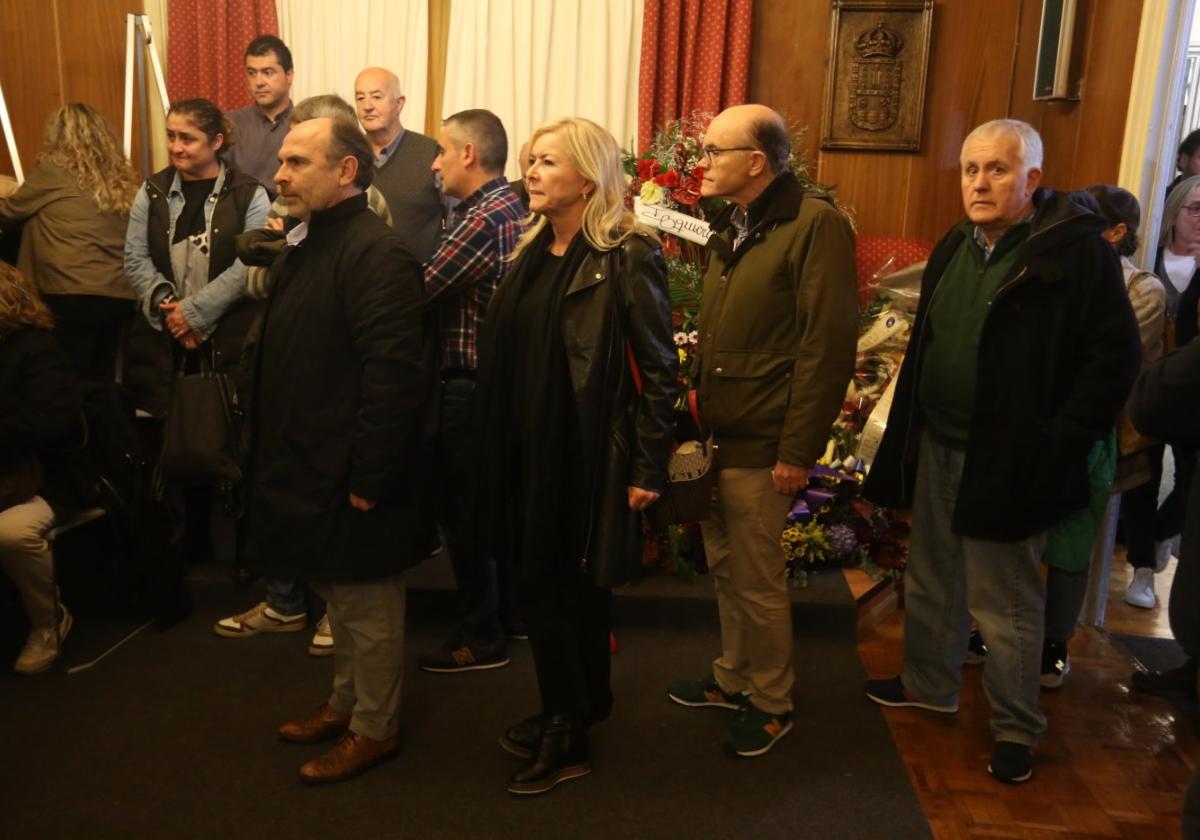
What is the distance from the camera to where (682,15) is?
4.64 metres

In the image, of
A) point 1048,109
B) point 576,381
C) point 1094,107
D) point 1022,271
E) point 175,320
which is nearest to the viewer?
point 576,381

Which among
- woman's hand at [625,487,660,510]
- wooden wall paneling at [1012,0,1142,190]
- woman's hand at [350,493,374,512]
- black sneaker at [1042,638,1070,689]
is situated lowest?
black sneaker at [1042,638,1070,689]

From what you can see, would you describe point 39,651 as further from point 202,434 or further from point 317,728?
point 317,728

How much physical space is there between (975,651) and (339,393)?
2.03 meters

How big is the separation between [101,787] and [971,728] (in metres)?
2.11

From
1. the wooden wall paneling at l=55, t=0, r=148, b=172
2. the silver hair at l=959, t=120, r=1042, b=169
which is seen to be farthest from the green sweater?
the wooden wall paneling at l=55, t=0, r=148, b=172

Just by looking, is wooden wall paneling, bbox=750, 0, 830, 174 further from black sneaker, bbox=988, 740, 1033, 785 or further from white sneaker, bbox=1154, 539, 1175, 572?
black sneaker, bbox=988, 740, 1033, 785

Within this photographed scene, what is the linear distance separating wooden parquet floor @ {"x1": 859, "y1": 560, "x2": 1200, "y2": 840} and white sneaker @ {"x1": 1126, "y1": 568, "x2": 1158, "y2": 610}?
0.50 metres

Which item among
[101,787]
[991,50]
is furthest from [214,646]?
[991,50]

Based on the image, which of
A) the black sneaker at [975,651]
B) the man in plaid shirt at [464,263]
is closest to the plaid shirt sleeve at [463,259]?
the man in plaid shirt at [464,263]

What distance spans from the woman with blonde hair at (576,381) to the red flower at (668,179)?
5.73 feet

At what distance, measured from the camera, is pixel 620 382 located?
2102 mm

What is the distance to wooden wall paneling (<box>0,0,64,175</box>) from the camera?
4734 mm

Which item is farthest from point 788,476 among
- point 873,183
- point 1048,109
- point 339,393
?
point 873,183
